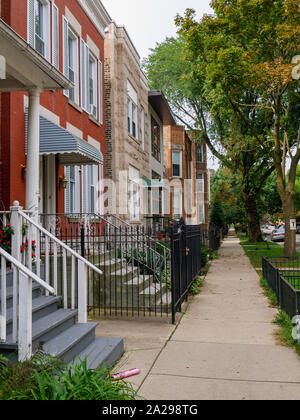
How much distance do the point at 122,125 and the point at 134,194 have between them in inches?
131

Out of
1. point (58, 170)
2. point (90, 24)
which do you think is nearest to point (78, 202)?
point (58, 170)

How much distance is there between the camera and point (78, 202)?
12.3 m

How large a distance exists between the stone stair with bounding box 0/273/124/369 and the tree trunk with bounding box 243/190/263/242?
27057mm

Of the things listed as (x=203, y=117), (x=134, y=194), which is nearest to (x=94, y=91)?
(x=134, y=194)

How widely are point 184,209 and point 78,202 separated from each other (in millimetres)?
24490

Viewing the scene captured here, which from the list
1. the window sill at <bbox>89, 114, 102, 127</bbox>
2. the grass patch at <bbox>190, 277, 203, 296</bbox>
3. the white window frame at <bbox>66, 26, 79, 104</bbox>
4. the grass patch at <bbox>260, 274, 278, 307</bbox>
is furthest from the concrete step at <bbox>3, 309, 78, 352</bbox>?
the window sill at <bbox>89, 114, 102, 127</bbox>

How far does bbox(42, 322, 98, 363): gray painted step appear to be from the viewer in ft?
15.2

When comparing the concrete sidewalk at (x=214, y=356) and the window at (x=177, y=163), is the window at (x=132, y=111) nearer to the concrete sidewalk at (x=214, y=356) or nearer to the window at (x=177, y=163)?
the concrete sidewalk at (x=214, y=356)

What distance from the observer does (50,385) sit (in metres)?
3.78

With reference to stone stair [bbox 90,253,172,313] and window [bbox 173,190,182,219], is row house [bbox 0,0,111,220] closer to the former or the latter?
stone stair [bbox 90,253,172,313]

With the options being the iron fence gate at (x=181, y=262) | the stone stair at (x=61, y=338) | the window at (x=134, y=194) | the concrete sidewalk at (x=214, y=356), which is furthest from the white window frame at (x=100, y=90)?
the stone stair at (x=61, y=338)

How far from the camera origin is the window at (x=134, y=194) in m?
17.1

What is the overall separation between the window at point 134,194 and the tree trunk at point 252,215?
15.2m
